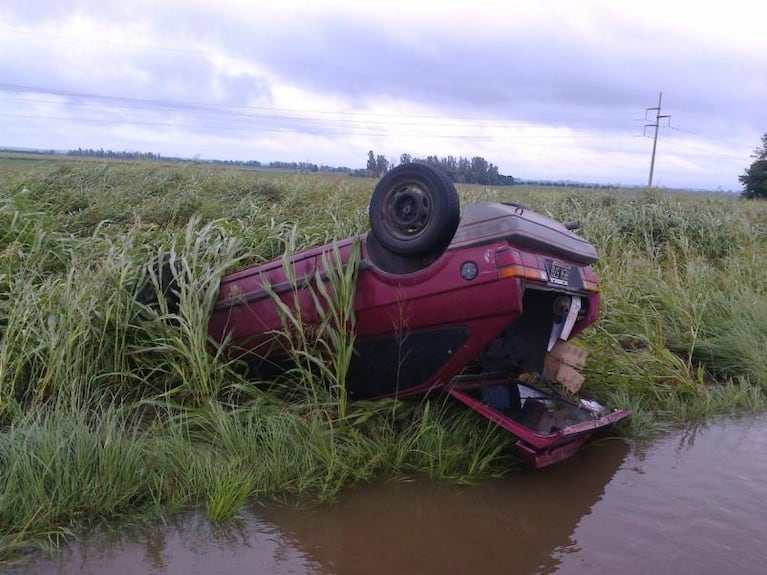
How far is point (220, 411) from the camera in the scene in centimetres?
424

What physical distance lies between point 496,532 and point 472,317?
3.72 feet

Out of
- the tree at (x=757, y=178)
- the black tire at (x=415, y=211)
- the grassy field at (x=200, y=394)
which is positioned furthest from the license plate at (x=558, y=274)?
the tree at (x=757, y=178)

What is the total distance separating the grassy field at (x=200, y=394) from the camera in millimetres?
3602

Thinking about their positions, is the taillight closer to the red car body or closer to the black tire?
the red car body

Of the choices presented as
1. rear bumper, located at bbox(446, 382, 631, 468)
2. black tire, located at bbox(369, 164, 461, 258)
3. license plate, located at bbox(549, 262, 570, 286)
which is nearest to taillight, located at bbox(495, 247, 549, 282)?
license plate, located at bbox(549, 262, 570, 286)

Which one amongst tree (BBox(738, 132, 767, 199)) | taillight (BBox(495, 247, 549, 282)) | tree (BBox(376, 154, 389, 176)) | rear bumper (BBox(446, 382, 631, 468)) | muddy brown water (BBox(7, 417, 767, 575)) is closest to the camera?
muddy brown water (BBox(7, 417, 767, 575))

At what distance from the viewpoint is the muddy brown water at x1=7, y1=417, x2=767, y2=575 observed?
3266 mm

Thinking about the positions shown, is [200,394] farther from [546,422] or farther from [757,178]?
[757,178]

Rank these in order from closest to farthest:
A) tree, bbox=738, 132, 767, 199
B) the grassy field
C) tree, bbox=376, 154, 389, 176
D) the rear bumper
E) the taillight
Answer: the grassy field < the taillight < the rear bumper < tree, bbox=376, 154, 389, 176 < tree, bbox=738, 132, 767, 199

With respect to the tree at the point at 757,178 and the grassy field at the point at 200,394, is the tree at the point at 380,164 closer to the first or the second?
the grassy field at the point at 200,394

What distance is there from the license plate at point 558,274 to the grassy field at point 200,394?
105cm

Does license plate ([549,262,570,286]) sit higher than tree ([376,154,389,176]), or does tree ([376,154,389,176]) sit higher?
tree ([376,154,389,176])

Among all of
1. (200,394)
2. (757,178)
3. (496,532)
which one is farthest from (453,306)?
(757,178)

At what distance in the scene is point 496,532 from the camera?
144 inches
